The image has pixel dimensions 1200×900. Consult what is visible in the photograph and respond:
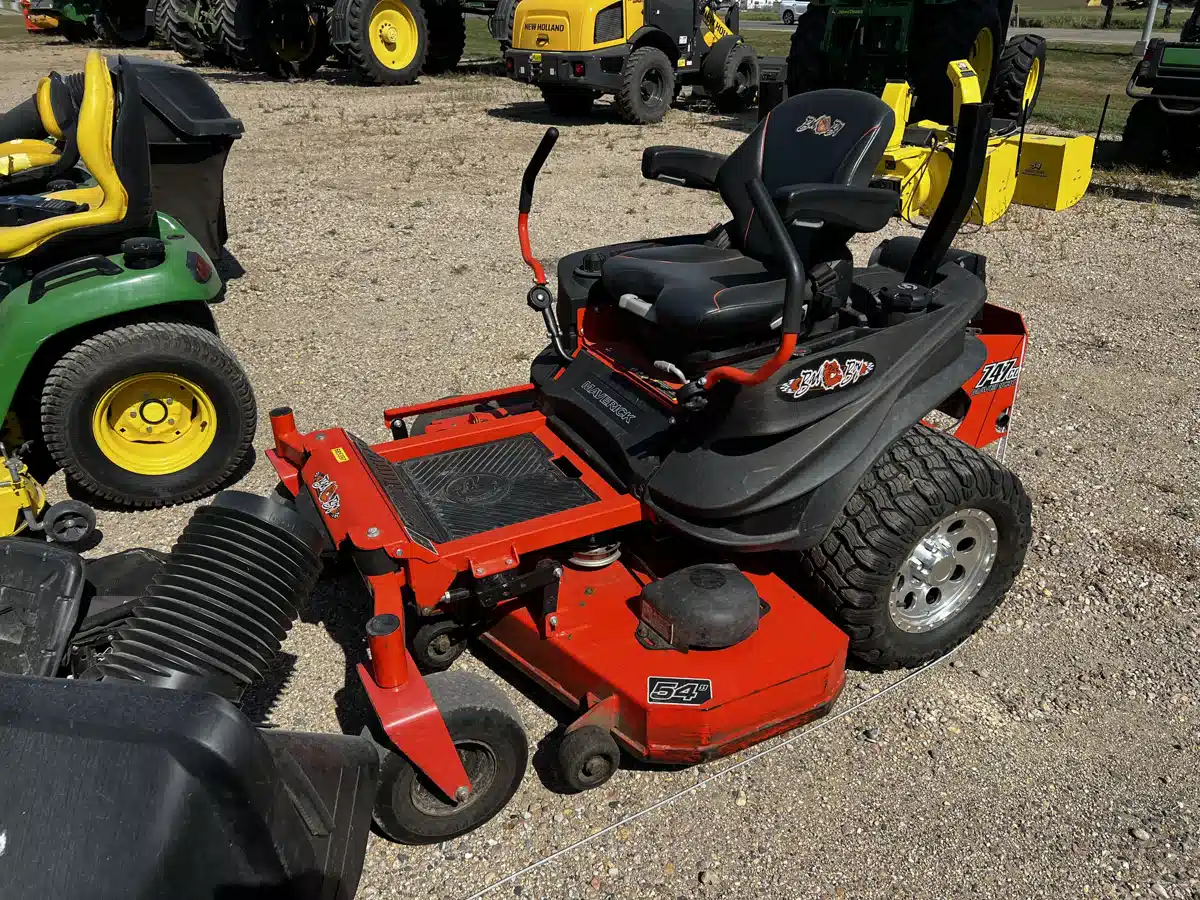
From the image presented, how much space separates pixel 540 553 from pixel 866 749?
1.16 metres

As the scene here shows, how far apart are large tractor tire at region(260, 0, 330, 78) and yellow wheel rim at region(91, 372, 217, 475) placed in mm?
13745

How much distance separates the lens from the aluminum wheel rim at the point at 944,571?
10.2ft

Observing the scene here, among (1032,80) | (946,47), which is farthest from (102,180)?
(1032,80)

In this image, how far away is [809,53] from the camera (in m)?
10.5

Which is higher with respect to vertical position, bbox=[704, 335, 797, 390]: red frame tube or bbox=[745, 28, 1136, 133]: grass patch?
bbox=[704, 335, 797, 390]: red frame tube

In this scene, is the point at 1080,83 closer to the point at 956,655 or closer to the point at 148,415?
the point at 956,655

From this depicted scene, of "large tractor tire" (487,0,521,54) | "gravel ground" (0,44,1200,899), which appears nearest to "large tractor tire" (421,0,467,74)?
"large tractor tire" (487,0,521,54)

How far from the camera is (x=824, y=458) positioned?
285 cm

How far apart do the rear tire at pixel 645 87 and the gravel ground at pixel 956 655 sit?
423 centimetres

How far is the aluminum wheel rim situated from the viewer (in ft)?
10.2

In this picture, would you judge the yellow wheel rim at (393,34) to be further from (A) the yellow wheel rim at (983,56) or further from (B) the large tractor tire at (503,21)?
(A) the yellow wheel rim at (983,56)

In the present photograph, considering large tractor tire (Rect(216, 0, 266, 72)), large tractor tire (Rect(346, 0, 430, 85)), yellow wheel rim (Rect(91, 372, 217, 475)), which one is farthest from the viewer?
large tractor tire (Rect(216, 0, 266, 72))

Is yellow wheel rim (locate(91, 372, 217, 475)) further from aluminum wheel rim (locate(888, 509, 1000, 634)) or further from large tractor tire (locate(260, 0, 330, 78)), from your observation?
large tractor tire (locate(260, 0, 330, 78))

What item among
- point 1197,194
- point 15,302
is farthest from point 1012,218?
point 15,302
